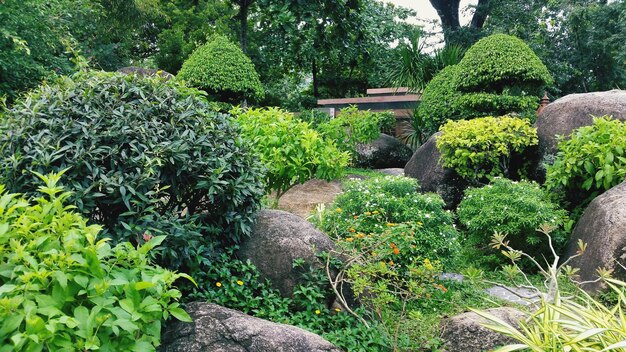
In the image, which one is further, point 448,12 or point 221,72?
point 448,12

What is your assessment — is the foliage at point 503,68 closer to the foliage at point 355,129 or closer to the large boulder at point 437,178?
the large boulder at point 437,178

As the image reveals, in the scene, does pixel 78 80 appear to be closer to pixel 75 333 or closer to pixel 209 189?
pixel 209 189

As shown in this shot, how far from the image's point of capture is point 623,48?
725 inches

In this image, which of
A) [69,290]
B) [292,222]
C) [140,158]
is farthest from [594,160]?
[69,290]

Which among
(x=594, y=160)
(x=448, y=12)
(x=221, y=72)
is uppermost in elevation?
(x=448, y=12)

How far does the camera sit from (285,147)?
7.54m

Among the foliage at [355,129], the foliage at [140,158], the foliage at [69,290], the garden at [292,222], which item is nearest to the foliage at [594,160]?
the garden at [292,222]

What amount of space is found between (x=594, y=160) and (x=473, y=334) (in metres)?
3.37

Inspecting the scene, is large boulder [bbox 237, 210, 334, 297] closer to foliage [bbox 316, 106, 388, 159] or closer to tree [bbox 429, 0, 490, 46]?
foliage [bbox 316, 106, 388, 159]

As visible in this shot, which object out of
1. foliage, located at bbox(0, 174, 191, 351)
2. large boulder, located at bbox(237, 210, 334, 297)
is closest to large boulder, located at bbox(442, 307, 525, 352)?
large boulder, located at bbox(237, 210, 334, 297)

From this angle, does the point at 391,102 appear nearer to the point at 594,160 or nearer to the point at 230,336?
the point at 594,160

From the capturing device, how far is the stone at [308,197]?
30.0 feet

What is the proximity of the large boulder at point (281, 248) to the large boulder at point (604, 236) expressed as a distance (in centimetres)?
269

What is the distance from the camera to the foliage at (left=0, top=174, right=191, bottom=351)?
2.42 metres
